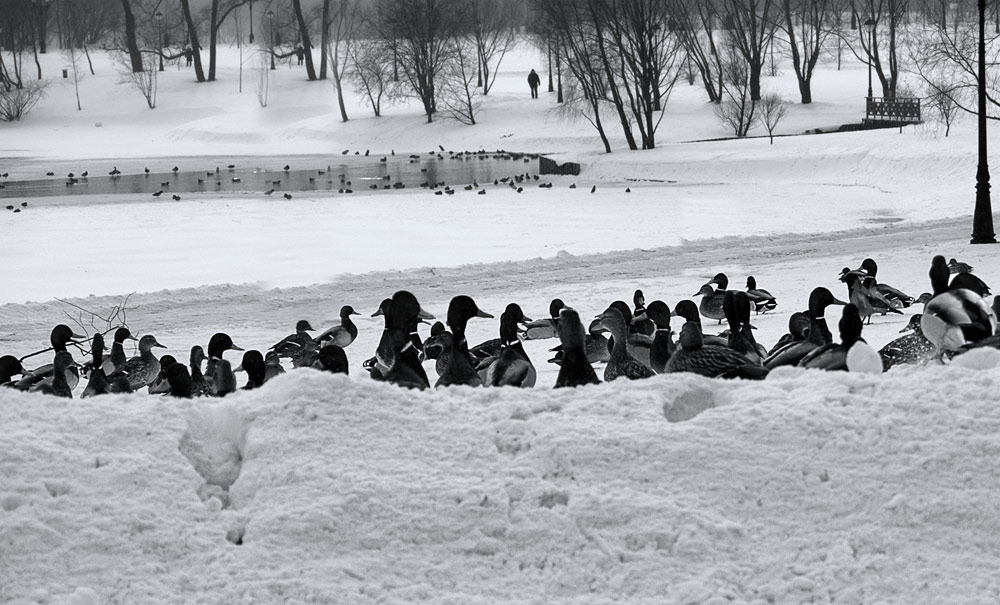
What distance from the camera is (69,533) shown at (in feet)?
13.1

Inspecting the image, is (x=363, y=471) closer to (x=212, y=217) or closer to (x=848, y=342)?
(x=848, y=342)

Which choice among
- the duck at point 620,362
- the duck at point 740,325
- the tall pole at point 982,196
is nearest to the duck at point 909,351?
the duck at point 740,325

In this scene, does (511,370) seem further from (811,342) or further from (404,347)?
(811,342)

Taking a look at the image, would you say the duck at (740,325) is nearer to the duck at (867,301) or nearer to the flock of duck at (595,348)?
the flock of duck at (595,348)

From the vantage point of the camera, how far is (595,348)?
11422 millimetres

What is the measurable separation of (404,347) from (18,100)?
78.3m

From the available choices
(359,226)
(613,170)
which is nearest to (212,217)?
(359,226)

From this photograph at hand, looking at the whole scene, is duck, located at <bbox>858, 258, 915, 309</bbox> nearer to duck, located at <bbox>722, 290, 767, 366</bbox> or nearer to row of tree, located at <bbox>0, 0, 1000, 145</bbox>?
duck, located at <bbox>722, 290, 767, 366</bbox>

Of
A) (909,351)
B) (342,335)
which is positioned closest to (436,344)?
(342,335)

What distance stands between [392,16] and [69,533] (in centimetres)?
7191

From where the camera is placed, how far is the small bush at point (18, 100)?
251ft

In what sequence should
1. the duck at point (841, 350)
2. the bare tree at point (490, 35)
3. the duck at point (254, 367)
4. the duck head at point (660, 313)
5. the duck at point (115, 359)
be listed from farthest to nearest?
the bare tree at point (490, 35) → the duck at point (115, 359) → the duck head at point (660, 313) → the duck at point (254, 367) → the duck at point (841, 350)

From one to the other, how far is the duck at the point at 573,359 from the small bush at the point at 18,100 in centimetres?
7759

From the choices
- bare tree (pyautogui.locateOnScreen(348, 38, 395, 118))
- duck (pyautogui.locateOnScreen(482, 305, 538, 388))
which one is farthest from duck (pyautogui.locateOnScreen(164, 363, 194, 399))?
bare tree (pyautogui.locateOnScreen(348, 38, 395, 118))
